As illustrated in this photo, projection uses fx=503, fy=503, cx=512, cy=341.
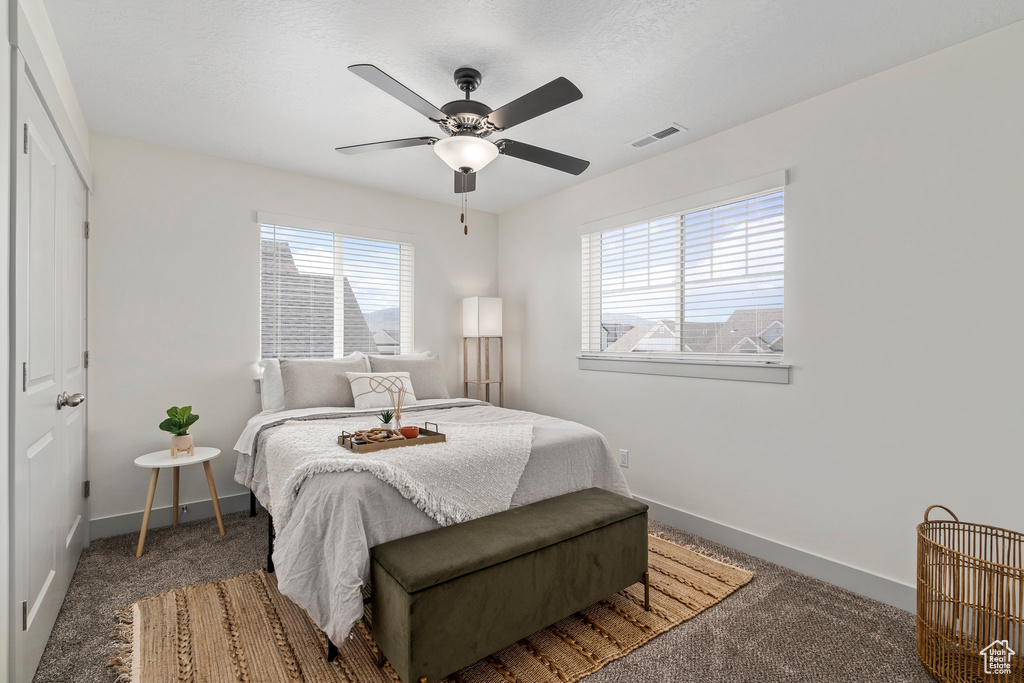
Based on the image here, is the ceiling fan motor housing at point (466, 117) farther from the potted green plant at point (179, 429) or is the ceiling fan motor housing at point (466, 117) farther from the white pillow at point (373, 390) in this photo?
the potted green plant at point (179, 429)

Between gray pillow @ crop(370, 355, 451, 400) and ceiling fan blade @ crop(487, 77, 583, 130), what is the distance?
2060mm

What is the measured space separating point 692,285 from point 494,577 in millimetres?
2229

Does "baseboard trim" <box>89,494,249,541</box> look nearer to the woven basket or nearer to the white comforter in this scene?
the white comforter

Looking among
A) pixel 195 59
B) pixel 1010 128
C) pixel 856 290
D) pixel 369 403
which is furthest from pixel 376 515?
pixel 1010 128

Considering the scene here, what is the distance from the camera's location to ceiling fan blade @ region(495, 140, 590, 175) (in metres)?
2.34

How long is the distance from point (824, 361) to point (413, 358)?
2.72m

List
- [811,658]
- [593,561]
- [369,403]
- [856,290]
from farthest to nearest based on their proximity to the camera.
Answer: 1. [369,403]
2. [856,290]
3. [593,561]
4. [811,658]

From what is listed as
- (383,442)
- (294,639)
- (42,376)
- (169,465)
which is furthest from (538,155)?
(169,465)

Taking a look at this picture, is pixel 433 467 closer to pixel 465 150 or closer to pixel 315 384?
pixel 465 150

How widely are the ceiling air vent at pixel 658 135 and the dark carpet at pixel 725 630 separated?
2.47m

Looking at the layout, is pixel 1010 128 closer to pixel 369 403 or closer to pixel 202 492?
pixel 369 403

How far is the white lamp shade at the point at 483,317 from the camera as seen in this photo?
4.38 meters

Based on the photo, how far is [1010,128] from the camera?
2.01 meters

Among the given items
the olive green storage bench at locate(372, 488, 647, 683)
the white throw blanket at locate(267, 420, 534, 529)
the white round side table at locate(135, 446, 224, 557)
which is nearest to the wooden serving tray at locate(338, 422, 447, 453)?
the white throw blanket at locate(267, 420, 534, 529)
